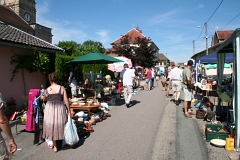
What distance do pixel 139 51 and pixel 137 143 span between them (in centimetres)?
2430

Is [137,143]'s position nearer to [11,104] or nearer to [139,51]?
[11,104]

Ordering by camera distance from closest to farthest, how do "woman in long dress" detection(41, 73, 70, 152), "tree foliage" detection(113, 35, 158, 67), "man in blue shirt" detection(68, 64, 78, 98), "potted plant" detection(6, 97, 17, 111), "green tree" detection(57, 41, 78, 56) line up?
1. "woman in long dress" detection(41, 73, 70, 152)
2. "potted plant" detection(6, 97, 17, 111)
3. "man in blue shirt" detection(68, 64, 78, 98)
4. "tree foliage" detection(113, 35, 158, 67)
5. "green tree" detection(57, 41, 78, 56)

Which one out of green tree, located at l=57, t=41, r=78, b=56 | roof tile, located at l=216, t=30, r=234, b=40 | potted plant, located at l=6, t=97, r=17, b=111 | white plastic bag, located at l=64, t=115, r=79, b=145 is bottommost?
white plastic bag, located at l=64, t=115, r=79, b=145

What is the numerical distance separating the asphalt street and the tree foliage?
21918 millimetres

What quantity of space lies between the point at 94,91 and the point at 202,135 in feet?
17.8

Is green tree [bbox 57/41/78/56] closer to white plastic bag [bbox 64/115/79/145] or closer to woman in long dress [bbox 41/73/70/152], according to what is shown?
woman in long dress [bbox 41/73/70/152]

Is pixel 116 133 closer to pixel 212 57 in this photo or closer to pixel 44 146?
pixel 44 146

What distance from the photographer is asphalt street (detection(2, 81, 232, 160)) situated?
13.9 feet

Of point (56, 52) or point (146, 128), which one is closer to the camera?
point (146, 128)

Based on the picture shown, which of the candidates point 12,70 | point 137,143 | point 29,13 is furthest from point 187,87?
point 29,13

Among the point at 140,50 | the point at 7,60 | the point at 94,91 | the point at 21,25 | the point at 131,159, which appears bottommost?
the point at 131,159

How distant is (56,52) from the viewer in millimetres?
11156

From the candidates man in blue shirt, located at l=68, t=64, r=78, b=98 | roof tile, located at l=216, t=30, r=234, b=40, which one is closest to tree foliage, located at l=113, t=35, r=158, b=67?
man in blue shirt, located at l=68, t=64, r=78, b=98

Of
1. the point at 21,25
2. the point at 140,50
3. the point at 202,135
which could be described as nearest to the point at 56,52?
the point at 202,135
